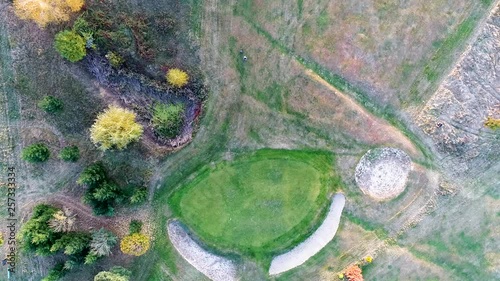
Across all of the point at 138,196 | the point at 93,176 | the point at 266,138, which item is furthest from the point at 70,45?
the point at 266,138

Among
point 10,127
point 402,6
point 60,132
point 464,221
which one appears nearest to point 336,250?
point 464,221

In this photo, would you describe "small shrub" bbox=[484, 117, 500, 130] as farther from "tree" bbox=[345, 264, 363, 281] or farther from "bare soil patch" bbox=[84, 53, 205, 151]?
"bare soil patch" bbox=[84, 53, 205, 151]

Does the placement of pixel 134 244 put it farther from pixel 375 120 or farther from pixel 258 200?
pixel 375 120

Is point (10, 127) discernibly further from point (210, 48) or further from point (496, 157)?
point (496, 157)

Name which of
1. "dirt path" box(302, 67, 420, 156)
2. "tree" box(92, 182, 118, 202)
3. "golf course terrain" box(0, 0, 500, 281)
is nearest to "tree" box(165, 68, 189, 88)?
"golf course terrain" box(0, 0, 500, 281)

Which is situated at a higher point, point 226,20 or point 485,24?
point 485,24

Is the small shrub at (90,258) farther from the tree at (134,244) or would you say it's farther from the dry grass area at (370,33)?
the dry grass area at (370,33)

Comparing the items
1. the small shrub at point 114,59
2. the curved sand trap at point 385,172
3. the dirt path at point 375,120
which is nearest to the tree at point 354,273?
the curved sand trap at point 385,172
